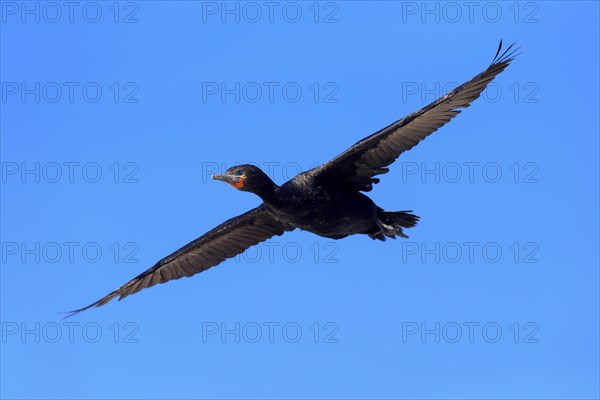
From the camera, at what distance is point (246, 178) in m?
17.4

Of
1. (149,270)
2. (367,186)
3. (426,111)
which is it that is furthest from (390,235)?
(149,270)

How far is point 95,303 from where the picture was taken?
1977 centimetres

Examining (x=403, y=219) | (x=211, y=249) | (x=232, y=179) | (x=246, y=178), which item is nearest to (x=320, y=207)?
(x=246, y=178)

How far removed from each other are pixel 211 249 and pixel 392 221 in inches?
124

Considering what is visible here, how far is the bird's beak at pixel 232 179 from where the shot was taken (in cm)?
1730

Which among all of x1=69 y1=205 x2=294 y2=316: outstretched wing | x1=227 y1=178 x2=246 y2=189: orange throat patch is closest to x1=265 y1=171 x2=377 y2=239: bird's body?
x1=227 y1=178 x2=246 y2=189: orange throat patch

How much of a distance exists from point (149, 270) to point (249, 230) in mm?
1830

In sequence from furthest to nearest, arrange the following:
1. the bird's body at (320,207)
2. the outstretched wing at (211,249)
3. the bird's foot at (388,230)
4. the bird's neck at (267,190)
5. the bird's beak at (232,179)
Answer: the outstretched wing at (211,249) < the bird's foot at (388,230) < the bird's body at (320,207) < the bird's neck at (267,190) < the bird's beak at (232,179)

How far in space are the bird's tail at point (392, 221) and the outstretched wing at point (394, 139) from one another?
1.95 ft

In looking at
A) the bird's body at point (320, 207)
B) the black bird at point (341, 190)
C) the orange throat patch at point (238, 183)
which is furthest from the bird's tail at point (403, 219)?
the orange throat patch at point (238, 183)

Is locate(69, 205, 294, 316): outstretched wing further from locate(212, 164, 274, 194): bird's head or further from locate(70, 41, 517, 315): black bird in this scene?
locate(212, 164, 274, 194): bird's head

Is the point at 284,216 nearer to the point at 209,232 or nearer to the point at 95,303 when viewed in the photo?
the point at 209,232

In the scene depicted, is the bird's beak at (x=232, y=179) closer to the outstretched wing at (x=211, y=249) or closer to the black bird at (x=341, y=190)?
the black bird at (x=341, y=190)

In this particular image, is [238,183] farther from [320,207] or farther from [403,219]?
[403,219]
